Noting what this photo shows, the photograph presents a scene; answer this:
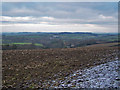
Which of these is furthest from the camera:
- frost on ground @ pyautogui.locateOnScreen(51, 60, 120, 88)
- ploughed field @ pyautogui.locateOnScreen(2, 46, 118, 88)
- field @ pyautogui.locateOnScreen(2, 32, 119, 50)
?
field @ pyautogui.locateOnScreen(2, 32, 119, 50)

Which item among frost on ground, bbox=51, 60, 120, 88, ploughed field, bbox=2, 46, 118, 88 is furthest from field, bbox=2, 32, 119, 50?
frost on ground, bbox=51, 60, 120, 88

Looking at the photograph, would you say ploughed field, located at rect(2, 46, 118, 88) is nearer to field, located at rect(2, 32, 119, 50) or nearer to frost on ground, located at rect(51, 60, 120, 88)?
frost on ground, located at rect(51, 60, 120, 88)

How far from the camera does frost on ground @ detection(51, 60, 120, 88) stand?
7469mm

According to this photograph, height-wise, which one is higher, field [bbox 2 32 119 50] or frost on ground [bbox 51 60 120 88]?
field [bbox 2 32 119 50]

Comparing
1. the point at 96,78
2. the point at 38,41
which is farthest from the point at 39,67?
the point at 38,41

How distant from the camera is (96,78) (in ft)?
27.1

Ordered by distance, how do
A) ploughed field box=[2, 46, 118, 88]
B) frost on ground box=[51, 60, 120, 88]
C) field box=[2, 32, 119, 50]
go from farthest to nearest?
field box=[2, 32, 119, 50] < ploughed field box=[2, 46, 118, 88] < frost on ground box=[51, 60, 120, 88]

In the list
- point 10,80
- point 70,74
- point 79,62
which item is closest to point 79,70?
point 70,74

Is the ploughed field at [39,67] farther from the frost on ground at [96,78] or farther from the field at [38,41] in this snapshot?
the field at [38,41]

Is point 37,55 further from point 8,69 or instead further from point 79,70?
point 79,70

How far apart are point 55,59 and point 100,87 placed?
5.22 meters

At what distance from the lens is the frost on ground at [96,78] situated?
7469 mm

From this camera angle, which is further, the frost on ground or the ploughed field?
the ploughed field

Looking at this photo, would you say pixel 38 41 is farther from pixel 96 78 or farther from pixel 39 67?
pixel 96 78
